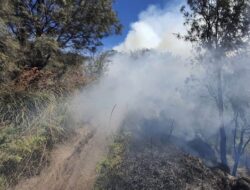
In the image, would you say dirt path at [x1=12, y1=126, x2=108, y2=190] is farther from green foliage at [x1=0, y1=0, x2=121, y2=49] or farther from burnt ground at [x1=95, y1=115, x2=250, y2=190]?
green foliage at [x1=0, y1=0, x2=121, y2=49]

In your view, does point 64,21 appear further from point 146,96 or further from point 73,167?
point 146,96

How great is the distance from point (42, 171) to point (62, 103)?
3.14m

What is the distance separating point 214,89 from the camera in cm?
1938

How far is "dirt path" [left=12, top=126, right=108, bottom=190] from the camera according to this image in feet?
25.6

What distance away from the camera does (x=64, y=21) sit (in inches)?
537

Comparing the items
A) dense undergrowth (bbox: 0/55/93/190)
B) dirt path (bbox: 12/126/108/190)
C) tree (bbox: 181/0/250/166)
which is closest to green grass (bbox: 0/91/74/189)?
dense undergrowth (bbox: 0/55/93/190)

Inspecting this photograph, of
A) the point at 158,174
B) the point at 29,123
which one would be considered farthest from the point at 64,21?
the point at 158,174

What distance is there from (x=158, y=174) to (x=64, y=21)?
28.2 ft

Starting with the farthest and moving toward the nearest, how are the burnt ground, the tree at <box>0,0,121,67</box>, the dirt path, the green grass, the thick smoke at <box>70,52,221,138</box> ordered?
the thick smoke at <box>70,52,221,138</box>
the tree at <box>0,0,121,67</box>
the burnt ground
the dirt path
the green grass

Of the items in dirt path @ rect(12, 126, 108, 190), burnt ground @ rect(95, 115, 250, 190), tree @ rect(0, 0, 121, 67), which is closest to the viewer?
dirt path @ rect(12, 126, 108, 190)

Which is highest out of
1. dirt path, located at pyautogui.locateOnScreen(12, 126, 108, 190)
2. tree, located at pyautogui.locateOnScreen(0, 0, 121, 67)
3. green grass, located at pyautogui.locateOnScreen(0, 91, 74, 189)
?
tree, located at pyautogui.locateOnScreen(0, 0, 121, 67)

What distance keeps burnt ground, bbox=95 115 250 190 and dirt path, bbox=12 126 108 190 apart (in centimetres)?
45

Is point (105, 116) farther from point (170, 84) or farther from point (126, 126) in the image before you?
point (170, 84)

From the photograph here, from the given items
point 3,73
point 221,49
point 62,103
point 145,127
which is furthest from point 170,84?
point 3,73
